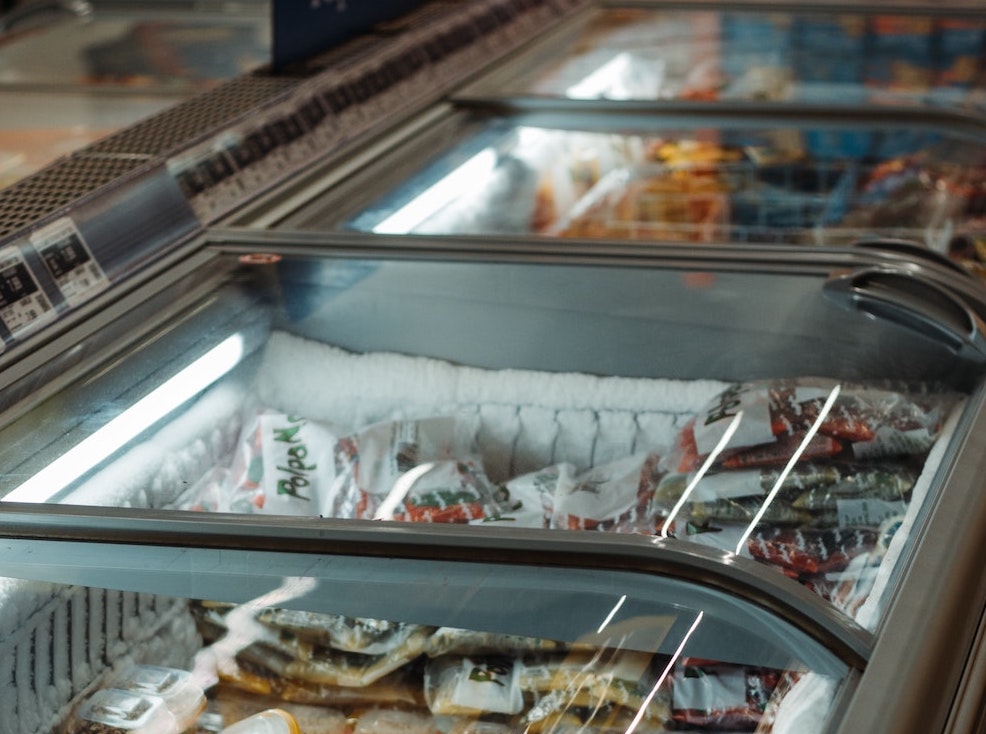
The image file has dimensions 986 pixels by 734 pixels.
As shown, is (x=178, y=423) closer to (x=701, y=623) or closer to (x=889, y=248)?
(x=701, y=623)

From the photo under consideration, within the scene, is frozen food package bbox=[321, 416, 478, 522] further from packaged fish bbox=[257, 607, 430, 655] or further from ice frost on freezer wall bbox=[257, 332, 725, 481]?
packaged fish bbox=[257, 607, 430, 655]

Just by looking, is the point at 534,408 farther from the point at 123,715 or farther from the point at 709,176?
the point at 709,176

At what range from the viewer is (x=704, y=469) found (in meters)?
1.18

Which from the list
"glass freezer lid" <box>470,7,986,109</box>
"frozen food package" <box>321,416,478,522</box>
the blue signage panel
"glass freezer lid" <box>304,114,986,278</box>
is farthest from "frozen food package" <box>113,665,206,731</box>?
"glass freezer lid" <box>470,7,986,109</box>

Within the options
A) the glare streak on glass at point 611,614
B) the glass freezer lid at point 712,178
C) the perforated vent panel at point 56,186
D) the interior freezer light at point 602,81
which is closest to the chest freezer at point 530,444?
the glare streak on glass at point 611,614

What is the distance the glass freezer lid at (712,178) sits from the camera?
1962 mm

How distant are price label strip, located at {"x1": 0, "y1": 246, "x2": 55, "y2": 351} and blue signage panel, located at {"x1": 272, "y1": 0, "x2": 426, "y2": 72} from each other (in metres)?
0.86

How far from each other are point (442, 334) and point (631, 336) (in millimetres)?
225

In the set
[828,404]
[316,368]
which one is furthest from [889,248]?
[316,368]

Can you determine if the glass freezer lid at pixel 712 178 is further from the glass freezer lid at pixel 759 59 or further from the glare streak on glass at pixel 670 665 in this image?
the glare streak on glass at pixel 670 665

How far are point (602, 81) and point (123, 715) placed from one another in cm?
183

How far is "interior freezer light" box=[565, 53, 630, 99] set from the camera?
2.36 m

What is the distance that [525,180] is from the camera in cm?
201

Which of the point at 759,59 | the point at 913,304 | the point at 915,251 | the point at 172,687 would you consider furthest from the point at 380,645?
the point at 759,59
